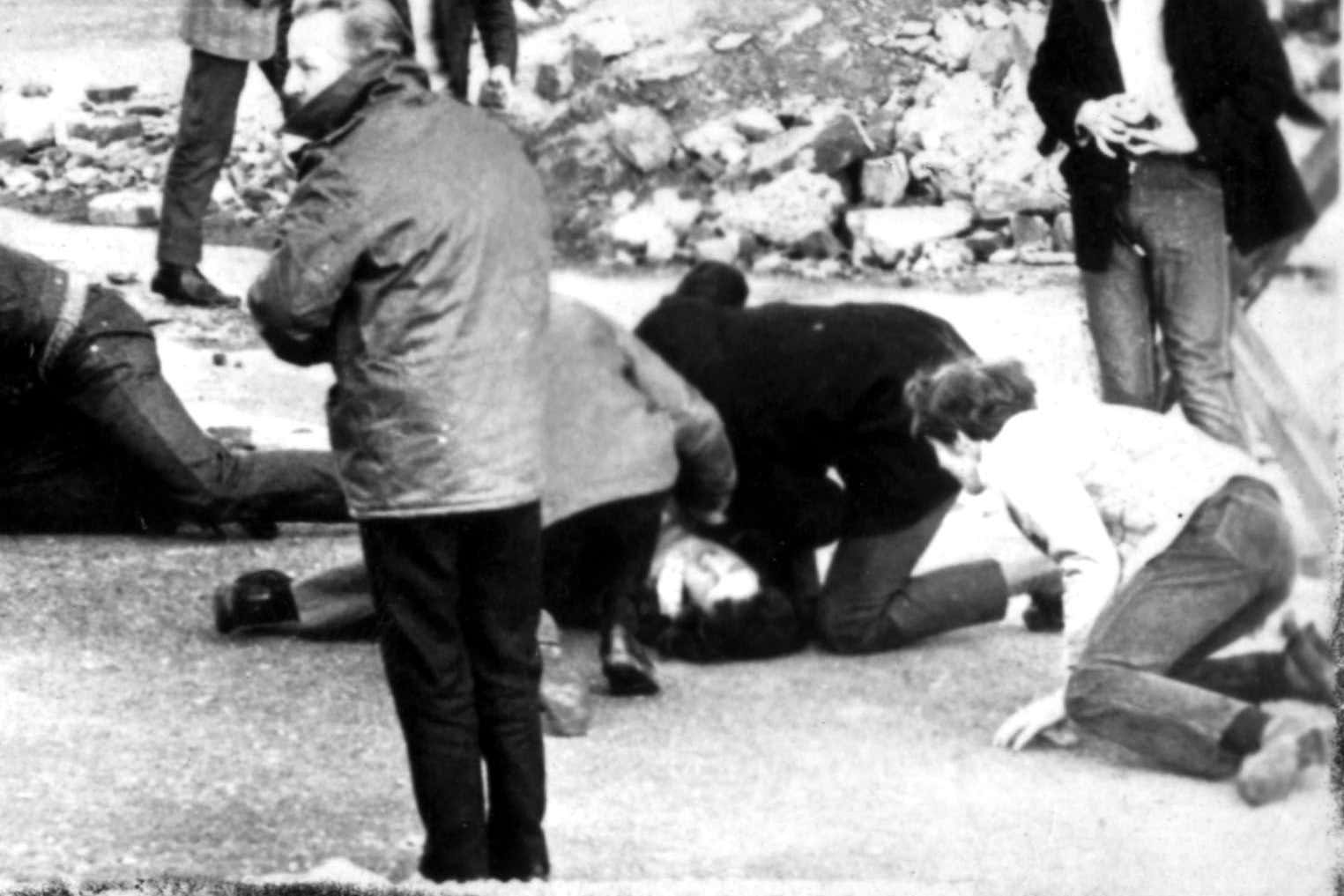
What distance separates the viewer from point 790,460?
15.0 ft

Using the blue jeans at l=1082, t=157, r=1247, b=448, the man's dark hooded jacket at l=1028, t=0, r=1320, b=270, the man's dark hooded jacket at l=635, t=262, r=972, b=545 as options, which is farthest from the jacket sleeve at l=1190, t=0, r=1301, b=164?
the man's dark hooded jacket at l=635, t=262, r=972, b=545

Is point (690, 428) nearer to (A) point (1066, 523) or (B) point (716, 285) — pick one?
(B) point (716, 285)

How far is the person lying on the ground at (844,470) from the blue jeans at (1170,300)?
28 centimetres

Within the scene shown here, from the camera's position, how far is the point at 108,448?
15.7 ft

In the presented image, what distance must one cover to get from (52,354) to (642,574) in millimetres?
1233

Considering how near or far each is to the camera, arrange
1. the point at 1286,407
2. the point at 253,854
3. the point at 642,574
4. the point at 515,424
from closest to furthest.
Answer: the point at 515,424 < the point at 253,854 < the point at 1286,407 < the point at 642,574

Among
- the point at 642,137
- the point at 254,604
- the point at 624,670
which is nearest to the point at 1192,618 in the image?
the point at 624,670

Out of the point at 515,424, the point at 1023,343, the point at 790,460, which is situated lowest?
the point at 790,460

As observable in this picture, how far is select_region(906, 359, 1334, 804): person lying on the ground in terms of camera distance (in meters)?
3.98

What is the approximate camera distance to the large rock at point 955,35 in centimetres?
425

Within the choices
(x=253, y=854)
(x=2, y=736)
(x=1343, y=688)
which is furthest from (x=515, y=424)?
(x=1343, y=688)

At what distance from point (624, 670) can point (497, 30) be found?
1137 millimetres

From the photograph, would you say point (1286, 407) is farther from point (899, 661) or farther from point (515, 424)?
point (515, 424)

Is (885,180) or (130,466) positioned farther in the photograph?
(130,466)
